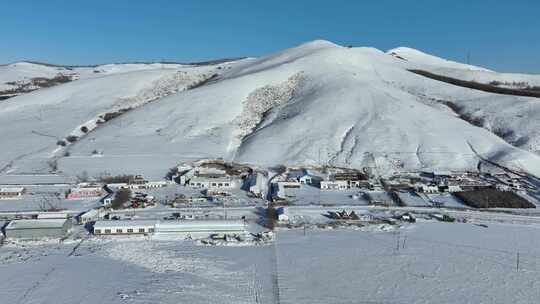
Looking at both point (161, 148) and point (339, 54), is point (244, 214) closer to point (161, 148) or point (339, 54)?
point (161, 148)

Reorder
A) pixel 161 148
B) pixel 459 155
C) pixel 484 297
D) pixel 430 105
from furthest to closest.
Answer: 1. pixel 430 105
2. pixel 161 148
3. pixel 459 155
4. pixel 484 297

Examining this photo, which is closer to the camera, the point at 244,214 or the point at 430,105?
the point at 244,214

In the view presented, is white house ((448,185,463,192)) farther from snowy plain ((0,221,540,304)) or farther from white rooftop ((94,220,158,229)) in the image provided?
white rooftop ((94,220,158,229))

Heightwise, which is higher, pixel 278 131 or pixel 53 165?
pixel 278 131

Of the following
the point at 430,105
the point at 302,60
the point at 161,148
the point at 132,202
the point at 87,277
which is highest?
the point at 302,60

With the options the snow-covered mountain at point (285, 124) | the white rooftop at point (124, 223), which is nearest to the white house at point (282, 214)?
the white rooftop at point (124, 223)

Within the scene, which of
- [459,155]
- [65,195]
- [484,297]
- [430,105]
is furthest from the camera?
[430,105]

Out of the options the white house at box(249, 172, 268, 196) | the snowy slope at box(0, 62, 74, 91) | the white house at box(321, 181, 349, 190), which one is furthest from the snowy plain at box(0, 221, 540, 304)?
the snowy slope at box(0, 62, 74, 91)

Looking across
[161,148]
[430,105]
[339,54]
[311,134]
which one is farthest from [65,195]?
[339,54]
